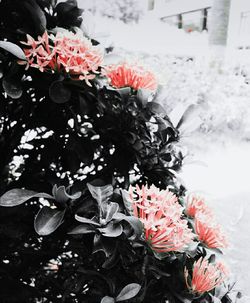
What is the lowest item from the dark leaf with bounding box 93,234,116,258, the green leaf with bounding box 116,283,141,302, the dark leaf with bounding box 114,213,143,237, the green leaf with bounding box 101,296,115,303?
the green leaf with bounding box 101,296,115,303

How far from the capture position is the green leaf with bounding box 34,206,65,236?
0.60 metres

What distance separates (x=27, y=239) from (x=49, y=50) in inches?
18.5

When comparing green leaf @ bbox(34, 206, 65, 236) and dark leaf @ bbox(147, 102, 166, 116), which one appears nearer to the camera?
green leaf @ bbox(34, 206, 65, 236)

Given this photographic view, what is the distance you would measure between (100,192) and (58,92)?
0.61 ft

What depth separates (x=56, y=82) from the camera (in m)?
0.67

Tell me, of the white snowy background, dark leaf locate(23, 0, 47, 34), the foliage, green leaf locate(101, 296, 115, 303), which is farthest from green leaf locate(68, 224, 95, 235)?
the white snowy background

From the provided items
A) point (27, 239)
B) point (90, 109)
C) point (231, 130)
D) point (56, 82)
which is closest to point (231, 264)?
point (231, 130)

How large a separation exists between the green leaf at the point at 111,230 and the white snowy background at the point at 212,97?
2.83ft

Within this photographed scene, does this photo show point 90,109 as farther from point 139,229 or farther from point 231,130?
point 231,130

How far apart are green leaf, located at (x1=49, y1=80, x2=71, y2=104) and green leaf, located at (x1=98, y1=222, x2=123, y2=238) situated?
0.75 ft

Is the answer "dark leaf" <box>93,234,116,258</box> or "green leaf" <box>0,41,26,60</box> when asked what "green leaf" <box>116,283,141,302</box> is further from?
"green leaf" <box>0,41,26,60</box>

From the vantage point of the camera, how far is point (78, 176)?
3.07 feet

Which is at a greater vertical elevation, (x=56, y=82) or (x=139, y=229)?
(x=56, y=82)

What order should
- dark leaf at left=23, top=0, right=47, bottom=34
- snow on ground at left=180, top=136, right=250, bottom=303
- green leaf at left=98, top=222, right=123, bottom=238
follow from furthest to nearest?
snow on ground at left=180, top=136, right=250, bottom=303 → dark leaf at left=23, top=0, right=47, bottom=34 → green leaf at left=98, top=222, right=123, bottom=238
